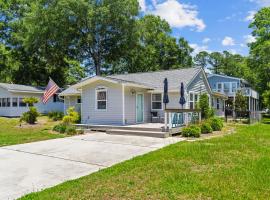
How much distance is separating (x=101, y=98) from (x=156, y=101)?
13.1 feet

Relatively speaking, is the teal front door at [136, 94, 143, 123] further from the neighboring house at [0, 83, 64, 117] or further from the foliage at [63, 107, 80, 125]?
the neighboring house at [0, 83, 64, 117]

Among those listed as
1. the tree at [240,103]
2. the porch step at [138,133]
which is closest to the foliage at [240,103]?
the tree at [240,103]

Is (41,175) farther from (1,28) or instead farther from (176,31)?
(176,31)

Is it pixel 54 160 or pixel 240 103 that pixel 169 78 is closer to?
pixel 240 103

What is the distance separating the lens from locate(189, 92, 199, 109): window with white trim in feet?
64.1

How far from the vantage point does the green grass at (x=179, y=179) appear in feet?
16.3

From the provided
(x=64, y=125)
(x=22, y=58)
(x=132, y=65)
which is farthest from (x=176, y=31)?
(x=64, y=125)

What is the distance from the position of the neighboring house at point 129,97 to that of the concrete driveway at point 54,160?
4.99 metres

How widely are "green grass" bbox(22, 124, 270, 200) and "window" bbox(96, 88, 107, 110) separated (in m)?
9.11

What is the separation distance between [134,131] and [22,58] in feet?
105

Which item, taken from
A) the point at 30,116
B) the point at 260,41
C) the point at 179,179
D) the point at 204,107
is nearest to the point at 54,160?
the point at 179,179

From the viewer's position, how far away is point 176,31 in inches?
1865

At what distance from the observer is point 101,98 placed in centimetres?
1727

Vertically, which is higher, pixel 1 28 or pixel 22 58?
pixel 1 28
